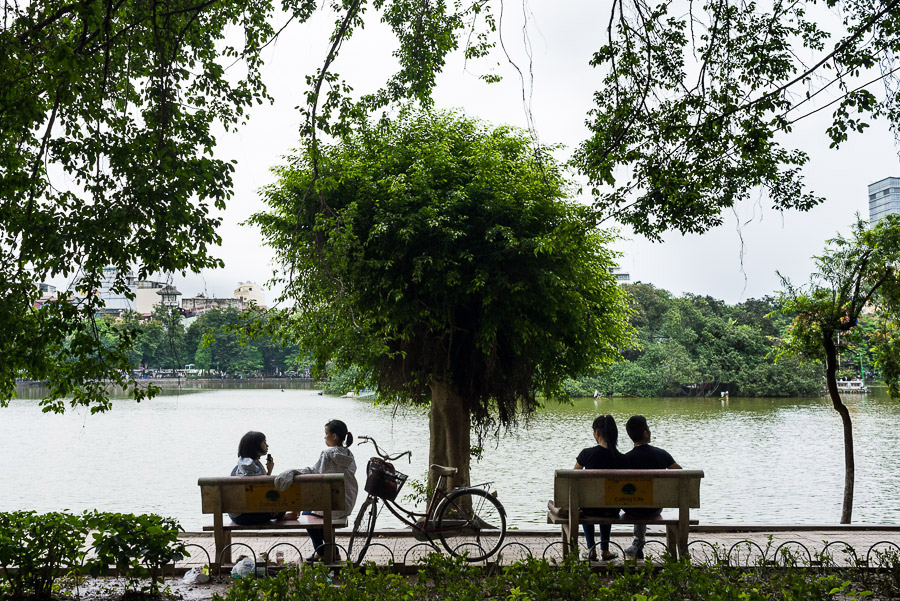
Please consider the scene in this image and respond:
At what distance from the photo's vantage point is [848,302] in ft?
37.8

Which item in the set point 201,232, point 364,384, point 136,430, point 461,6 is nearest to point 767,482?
point 364,384

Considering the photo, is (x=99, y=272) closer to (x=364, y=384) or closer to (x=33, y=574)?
(x=33, y=574)

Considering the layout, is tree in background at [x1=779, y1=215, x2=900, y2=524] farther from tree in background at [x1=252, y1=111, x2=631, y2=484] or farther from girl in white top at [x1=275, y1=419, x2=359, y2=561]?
girl in white top at [x1=275, y1=419, x2=359, y2=561]

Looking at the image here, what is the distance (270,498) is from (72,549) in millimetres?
1516

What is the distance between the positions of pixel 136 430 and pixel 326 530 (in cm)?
3380

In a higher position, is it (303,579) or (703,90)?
(703,90)

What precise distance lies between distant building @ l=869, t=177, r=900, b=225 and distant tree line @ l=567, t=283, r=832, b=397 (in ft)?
125

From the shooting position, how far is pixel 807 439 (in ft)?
95.9

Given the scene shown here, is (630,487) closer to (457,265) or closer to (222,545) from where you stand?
(222,545)

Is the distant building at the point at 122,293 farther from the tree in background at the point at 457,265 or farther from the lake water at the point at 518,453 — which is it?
the lake water at the point at 518,453

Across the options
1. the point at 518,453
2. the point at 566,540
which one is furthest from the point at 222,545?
the point at 518,453

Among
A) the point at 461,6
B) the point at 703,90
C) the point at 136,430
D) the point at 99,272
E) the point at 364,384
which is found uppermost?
the point at 461,6

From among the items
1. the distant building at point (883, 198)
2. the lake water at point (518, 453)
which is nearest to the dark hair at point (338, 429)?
the lake water at point (518, 453)

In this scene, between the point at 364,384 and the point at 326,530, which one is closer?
the point at 326,530
